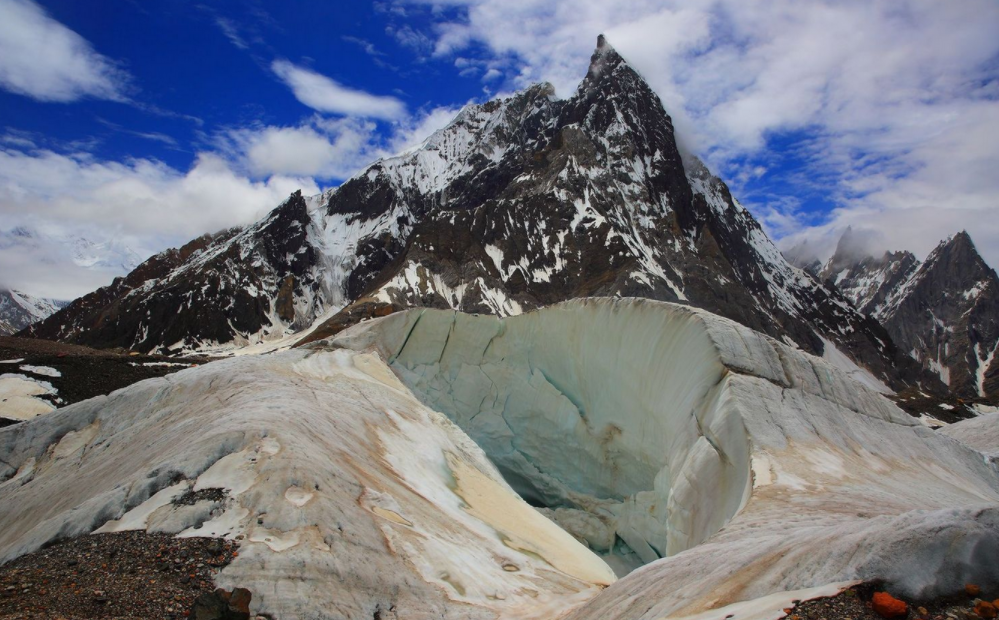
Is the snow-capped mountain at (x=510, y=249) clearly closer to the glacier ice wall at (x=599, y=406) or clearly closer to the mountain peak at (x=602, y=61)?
the mountain peak at (x=602, y=61)

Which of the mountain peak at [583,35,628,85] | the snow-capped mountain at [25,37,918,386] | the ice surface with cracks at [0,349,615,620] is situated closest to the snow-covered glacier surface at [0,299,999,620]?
the ice surface with cracks at [0,349,615,620]

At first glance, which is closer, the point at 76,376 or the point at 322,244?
the point at 76,376

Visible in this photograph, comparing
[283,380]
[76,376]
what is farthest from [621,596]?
[76,376]

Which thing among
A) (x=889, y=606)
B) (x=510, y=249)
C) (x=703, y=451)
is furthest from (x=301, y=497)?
(x=510, y=249)

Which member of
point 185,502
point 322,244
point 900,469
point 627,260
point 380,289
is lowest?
point 185,502

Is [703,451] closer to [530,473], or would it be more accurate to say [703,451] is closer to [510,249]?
[530,473]

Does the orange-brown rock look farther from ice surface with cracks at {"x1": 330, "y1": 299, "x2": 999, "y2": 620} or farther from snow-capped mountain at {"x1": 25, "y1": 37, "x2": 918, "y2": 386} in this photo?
snow-capped mountain at {"x1": 25, "y1": 37, "x2": 918, "y2": 386}

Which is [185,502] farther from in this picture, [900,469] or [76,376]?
[76,376]
